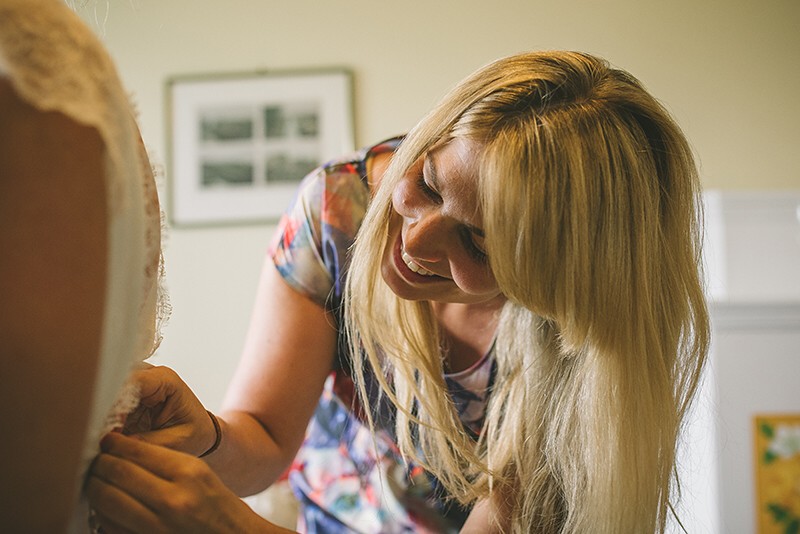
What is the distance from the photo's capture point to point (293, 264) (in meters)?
1.09

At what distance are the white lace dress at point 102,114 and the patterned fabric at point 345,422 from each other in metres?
0.59

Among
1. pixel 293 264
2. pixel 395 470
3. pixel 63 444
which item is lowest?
pixel 395 470

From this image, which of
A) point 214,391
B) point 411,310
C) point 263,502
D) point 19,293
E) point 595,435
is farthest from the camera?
point 214,391

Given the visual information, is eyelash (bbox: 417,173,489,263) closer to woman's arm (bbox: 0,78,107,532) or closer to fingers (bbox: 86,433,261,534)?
fingers (bbox: 86,433,261,534)

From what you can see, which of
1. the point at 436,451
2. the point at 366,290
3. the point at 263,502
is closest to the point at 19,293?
the point at 366,290

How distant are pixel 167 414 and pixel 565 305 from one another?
443 millimetres

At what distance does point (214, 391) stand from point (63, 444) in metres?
2.56

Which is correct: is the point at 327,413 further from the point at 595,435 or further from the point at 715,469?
the point at 715,469

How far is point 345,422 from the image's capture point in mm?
1208

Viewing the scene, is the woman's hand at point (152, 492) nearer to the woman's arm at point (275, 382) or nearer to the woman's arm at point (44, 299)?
the woman's arm at point (44, 299)

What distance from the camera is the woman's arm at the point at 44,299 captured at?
369mm

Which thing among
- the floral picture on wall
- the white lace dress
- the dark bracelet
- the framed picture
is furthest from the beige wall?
the white lace dress

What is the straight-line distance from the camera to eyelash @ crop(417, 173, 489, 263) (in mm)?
854

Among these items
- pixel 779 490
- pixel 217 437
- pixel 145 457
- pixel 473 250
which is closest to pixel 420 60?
pixel 779 490
